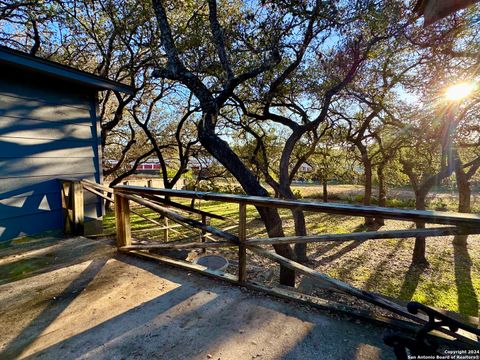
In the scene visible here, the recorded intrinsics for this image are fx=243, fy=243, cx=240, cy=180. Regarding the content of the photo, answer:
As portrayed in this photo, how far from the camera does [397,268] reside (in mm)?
6324

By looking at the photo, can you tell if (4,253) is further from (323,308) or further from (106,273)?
(323,308)

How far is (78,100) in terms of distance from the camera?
405cm

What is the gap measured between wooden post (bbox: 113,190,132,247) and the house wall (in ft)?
5.36

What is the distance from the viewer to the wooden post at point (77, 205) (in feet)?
11.9

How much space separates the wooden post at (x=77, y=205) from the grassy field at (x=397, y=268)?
46.6 inches

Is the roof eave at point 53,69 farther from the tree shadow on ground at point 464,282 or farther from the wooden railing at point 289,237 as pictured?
the tree shadow on ground at point 464,282

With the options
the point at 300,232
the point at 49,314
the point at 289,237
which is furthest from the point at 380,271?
the point at 49,314

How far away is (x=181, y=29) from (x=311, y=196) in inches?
534

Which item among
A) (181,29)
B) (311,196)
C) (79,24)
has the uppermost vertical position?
(79,24)

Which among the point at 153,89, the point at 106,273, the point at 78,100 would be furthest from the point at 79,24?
the point at 106,273

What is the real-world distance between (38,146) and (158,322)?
336 centimetres

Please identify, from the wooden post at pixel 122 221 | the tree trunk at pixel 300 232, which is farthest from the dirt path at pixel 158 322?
the tree trunk at pixel 300 232

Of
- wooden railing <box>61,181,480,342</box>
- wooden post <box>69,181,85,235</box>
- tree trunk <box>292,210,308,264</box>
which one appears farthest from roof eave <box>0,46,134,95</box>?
tree trunk <box>292,210,308,264</box>

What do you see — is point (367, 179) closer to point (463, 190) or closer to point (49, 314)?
point (463, 190)
